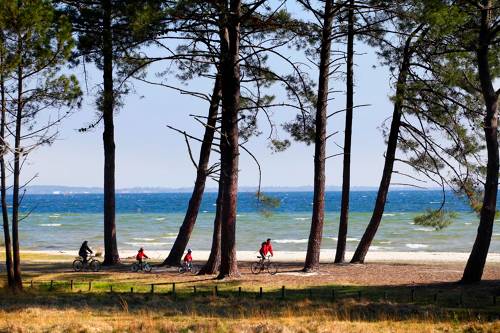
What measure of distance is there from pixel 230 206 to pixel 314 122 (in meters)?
5.16

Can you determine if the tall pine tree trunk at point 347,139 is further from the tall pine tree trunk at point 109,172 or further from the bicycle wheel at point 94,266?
the bicycle wheel at point 94,266

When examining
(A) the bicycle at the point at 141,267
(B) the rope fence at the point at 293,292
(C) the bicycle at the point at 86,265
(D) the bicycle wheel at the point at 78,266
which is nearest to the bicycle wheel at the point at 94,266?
(C) the bicycle at the point at 86,265

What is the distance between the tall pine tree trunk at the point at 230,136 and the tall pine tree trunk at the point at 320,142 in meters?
3.53

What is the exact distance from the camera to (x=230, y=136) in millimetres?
21688

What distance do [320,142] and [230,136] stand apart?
3.86 meters

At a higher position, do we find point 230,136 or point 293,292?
point 230,136

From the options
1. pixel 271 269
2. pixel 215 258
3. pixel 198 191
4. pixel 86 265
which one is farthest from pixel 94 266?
pixel 271 269

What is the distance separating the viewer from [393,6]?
78.1 ft

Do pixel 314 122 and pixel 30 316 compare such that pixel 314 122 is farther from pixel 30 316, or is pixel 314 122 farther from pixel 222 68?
pixel 30 316

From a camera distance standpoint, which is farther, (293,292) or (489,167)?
(489,167)

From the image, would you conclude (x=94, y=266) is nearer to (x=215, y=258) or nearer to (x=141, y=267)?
(x=141, y=267)

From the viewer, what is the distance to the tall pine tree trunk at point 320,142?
2420 cm

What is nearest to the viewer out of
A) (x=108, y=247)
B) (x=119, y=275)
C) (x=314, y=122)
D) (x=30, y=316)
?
(x=30, y=316)

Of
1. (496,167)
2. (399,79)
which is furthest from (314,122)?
(496,167)
